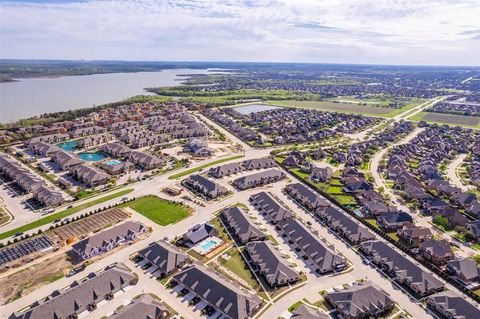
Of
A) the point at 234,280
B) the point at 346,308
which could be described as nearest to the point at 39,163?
the point at 234,280


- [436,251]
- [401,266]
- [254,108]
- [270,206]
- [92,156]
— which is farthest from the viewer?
[254,108]

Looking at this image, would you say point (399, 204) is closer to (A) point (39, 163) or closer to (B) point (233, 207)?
(B) point (233, 207)

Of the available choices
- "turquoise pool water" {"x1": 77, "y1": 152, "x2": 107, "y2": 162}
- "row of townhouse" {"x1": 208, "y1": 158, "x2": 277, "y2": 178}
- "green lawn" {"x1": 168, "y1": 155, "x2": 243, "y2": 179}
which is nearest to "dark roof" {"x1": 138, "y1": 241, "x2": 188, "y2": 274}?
"green lawn" {"x1": 168, "y1": 155, "x2": 243, "y2": 179}

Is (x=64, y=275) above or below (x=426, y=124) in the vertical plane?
below

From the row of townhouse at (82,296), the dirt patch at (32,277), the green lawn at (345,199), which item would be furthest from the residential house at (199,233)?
the green lawn at (345,199)

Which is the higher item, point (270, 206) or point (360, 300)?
point (270, 206)

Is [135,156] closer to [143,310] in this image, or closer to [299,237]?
[299,237]

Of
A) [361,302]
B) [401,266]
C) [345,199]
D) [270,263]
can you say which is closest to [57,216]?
[270,263]
